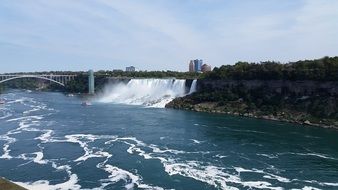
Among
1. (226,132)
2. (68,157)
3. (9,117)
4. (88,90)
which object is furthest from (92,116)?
(88,90)

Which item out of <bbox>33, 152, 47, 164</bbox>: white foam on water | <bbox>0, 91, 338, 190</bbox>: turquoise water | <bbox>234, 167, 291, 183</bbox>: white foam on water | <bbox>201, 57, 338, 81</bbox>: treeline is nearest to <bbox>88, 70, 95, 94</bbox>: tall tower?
<bbox>201, 57, 338, 81</bbox>: treeline

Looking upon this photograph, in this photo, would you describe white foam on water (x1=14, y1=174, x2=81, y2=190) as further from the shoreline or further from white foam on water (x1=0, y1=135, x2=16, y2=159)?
the shoreline

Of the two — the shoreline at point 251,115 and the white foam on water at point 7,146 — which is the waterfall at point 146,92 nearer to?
the shoreline at point 251,115

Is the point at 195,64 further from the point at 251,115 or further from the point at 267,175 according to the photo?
the point at 267,175

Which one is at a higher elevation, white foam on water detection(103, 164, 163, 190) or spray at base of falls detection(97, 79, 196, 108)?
spray at base of falls detection(97, 79, 196, 108)

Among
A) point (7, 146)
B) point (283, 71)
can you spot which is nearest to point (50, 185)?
point (7, 146)

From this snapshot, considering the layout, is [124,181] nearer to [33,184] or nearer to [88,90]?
[33,184]

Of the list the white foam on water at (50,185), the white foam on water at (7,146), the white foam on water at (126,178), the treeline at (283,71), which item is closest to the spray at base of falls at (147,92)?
the treeline at (283,71)
